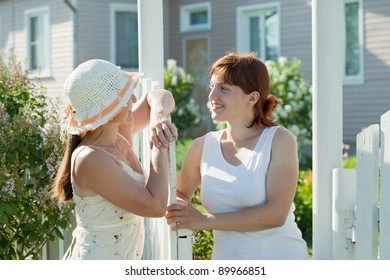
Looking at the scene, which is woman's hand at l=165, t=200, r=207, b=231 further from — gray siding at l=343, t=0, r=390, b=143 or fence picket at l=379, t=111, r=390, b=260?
gray siding at l=343, t=0, r=390, b=143

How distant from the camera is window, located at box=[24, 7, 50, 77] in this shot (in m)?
17.1

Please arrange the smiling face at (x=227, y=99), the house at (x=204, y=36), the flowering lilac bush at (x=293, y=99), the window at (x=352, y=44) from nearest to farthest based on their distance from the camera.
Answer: the smiling face at (x=227, y=99), the flowering lilac bush at (x=293, y=99), the house at (x=204, y=36), the window at (x=352, y=44)

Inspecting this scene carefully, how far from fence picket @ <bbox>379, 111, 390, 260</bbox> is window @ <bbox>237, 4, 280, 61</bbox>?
12.5 metres

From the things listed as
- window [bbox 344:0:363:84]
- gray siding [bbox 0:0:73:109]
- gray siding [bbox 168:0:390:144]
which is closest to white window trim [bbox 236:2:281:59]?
gray siding [bbox 168:0:390:144]

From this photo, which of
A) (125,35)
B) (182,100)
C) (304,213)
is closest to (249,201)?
(304,213)

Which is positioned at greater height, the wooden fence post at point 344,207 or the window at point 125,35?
the window at point 125,35

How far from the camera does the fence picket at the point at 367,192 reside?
2.62 meters

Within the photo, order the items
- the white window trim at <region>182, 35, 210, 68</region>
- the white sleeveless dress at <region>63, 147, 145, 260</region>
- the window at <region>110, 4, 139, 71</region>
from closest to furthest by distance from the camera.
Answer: the white sleeveless dress at <region>63, 147, 145, 260</region>
the white window trim at <region>182, 35, 210, 68</region>
the window at <region>110, 4, 139, 71</region>

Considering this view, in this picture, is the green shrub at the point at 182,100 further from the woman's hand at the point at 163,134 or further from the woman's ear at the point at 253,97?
the woman's hand at the point at 163,134

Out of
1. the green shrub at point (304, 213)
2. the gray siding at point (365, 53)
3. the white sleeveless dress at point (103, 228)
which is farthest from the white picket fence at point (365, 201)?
the gray siding at point (365, 53)

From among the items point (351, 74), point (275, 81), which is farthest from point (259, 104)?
point (351, 74)

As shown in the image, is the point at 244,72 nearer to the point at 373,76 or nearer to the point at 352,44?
the point at 373,76

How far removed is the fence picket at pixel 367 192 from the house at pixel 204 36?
34.6ft

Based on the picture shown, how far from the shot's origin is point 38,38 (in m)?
17.6
